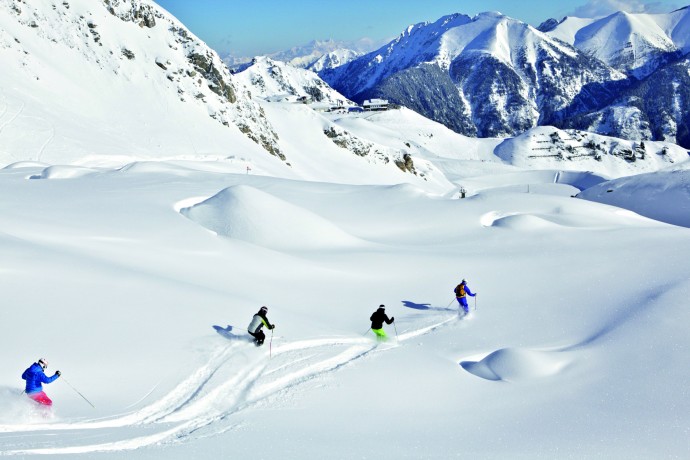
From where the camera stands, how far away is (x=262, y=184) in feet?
111

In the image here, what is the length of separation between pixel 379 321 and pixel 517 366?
392 centimetres

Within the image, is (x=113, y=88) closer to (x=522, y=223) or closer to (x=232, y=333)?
(x=522, y=223)

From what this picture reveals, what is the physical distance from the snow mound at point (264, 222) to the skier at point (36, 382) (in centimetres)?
1350

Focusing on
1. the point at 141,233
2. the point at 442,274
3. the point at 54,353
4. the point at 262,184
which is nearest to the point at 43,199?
the point at 141,233

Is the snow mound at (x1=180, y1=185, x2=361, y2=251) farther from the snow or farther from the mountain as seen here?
the mountain

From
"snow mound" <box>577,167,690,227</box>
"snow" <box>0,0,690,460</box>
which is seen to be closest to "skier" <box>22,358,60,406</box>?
"snow" <box>0,0,690,460</box>

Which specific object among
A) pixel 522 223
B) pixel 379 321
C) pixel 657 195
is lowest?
pixel 379 321

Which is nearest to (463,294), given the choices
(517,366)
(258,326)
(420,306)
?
(420,306)

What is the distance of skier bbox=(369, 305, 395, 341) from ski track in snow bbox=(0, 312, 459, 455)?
0.28m

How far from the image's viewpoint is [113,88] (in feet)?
224

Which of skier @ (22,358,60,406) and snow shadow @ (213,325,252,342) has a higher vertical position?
snow shadow @ (213,325,252,342)

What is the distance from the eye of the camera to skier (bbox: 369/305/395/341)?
14461mm

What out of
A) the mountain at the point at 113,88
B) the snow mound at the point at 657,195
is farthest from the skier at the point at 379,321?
the mountain at the point at 113,88

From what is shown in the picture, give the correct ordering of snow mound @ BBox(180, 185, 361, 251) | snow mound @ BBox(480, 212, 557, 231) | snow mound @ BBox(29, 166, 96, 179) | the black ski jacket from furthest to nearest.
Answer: snow mound @ BBox(29, 166, 96, 179)
snow mound @ BBox(480, 212, 557, 231)
snow mound @ BBox(180, 185, 361, 251)
the black ski jacket
